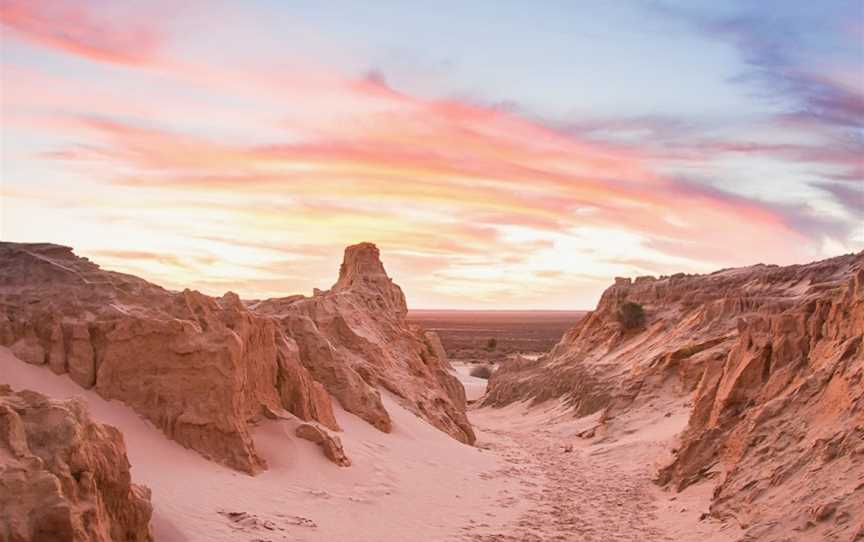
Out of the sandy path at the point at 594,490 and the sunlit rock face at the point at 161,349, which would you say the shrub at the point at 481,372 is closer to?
the sandy path at the point at 594,490

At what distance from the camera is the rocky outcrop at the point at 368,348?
20359mm

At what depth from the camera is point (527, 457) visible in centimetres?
2294

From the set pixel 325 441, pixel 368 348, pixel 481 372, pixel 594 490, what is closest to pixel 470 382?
pixel 481 372

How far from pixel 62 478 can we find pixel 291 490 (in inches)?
→ 223

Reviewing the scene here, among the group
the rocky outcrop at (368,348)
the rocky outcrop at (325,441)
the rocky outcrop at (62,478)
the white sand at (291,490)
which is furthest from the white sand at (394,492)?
the rocky outcrop at (368,348)

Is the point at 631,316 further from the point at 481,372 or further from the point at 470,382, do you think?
the point at 481,372

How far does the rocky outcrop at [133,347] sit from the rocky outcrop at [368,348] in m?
5.85

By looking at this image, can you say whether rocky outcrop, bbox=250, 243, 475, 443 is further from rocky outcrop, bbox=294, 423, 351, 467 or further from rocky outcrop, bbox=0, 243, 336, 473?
rocky outcrop, bbox=0, 243, 336, 473

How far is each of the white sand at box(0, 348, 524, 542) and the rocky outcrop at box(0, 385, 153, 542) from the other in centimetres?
102

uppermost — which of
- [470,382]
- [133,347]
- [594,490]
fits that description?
[133,347]

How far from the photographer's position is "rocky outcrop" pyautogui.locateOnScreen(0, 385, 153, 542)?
23.3 ft

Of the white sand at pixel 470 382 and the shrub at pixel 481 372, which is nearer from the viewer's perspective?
the white sand at pixel 470 382

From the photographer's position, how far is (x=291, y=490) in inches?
508

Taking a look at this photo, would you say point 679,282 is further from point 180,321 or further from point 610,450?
point 180,321
